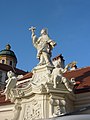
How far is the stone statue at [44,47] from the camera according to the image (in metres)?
12.0

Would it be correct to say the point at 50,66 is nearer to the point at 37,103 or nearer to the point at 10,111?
the point at 37,103

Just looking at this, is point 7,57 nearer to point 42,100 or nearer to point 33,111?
point 33,111

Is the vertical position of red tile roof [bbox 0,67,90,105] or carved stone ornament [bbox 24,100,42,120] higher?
red tile roof [bbox 0,67,90,105]

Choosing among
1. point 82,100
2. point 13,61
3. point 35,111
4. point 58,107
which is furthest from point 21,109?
point 13,61

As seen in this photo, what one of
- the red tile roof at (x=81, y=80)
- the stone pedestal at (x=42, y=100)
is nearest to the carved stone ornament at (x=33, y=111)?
the stone pedestal at (x=42, y=100)

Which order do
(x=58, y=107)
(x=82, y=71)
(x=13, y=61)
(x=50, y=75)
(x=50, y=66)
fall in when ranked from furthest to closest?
(x=13, y=61), (x=82, y=71), (x=50, y=66), (x=50, y=75), (x=58, y=107)

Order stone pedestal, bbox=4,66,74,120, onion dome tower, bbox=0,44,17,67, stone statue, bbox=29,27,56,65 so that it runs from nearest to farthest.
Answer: stone pedestal, bbox=4,66,74,120, stone statue, bbox=29,27,56,65, onion dome tower, bbox=0,44,17,67

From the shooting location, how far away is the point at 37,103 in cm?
1025

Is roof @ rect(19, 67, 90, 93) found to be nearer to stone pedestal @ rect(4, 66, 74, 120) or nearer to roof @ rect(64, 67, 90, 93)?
roof @ rect(64, 67, 90, 93)

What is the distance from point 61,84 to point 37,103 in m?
1.24

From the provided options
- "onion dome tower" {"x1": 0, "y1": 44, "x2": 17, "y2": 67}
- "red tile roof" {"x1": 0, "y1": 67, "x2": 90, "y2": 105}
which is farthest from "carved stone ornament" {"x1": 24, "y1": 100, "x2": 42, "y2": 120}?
"onion dome tower" {"x1": 0, "y1": 44, "x2": 17, "y2": 67}

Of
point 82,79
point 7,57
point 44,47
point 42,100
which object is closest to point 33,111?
point 42,100

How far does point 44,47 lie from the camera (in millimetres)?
12016

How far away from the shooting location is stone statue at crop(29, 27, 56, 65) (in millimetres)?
11961
